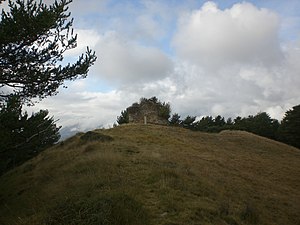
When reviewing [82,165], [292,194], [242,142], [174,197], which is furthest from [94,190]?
[242,142]

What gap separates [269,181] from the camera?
2177 cm

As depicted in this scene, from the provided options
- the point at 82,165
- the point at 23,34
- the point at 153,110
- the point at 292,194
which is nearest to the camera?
the point at 23,34

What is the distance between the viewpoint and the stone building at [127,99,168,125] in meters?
44.7

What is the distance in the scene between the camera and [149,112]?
149 feet

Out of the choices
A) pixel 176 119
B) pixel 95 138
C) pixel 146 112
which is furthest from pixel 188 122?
pixel 95 138

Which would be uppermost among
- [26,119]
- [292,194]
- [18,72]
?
[18,72]

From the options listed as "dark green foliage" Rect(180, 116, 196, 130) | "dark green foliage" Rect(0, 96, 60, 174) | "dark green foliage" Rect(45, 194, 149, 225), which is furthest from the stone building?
"dark green foliage" Rect(45, 194, 149, 225)

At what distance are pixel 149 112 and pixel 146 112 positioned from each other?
0.42 metres

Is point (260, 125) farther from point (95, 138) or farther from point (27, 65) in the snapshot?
point (27, 65)

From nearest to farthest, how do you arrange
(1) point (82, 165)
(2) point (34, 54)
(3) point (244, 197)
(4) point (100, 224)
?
(4) point (100, 224) → (2) point (34, 54) → (3) point (244, 197) → (1) point (82, 165)

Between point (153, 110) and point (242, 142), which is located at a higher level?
point (153, 110)

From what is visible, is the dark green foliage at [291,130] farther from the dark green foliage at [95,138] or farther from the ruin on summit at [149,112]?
the dark green foliage at [95,138]

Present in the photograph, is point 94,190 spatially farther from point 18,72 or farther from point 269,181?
point 269,181

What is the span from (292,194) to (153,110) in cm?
2782
